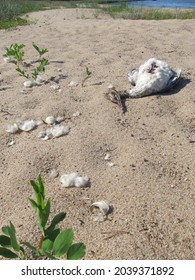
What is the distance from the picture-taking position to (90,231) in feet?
5.83

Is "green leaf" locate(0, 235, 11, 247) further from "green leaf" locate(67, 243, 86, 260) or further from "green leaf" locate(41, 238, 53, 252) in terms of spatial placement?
"green leaf" locate(67, 243, 86, 260)

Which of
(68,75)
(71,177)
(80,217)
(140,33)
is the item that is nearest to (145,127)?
(71,177)

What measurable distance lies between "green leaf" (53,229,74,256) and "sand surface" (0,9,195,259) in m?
0.32

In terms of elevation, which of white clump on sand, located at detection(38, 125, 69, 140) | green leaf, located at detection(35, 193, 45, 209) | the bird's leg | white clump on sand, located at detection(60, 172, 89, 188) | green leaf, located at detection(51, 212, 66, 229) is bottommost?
white clump on sand, located at detection(60, 172, 89, 188)

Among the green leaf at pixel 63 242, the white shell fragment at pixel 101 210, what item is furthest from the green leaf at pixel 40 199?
the white shell fragment at pixel 101 210

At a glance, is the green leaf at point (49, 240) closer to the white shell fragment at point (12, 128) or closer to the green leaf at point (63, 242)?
the green leaf at point (63, 242)

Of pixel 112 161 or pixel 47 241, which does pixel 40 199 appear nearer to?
pixel 47 241

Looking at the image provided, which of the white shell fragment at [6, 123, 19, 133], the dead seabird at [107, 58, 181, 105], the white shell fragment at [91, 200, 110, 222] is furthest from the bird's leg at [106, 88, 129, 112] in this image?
the white shell fragment at [91, 200, 110, 222]

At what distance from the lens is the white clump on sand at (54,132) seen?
8.60ft

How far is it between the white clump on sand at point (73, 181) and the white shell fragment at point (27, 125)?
75 cm

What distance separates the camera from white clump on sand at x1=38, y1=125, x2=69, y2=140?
2.62 m

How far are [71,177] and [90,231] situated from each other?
43 centimetres

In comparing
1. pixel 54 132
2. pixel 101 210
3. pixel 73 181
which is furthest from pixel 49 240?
pixel 54 132

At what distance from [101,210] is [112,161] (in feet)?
1.61
